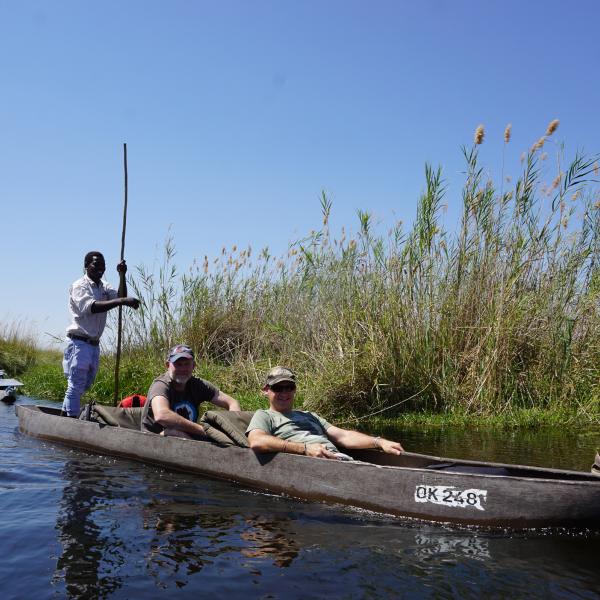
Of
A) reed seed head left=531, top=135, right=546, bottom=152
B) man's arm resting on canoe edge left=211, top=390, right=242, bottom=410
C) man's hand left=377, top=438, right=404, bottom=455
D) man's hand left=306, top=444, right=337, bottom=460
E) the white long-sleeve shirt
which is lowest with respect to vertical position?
man's hand left=306, top=444, right=337, bottom=460

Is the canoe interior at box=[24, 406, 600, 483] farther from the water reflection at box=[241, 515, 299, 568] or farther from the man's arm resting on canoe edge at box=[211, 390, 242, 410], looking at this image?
the man's arm resting on canoe edge at box=[211, 390, 242, 410]

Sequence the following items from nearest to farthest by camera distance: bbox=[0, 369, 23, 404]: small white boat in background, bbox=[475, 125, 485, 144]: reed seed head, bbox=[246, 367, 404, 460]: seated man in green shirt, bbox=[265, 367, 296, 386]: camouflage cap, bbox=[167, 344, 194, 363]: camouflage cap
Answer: bbox=[246, 367, 404, 460]: seated man in green shirt, bbox=[265, 367, 296, 386]: camouflage cap, bbox=[167, 344, 194, 363]: camouflage cap, bbox=[475, 125, 485, 144]: reed seed head, bbox=[0, 369, 23, 404]: small white boat in background

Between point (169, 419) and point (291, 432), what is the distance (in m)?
1.37

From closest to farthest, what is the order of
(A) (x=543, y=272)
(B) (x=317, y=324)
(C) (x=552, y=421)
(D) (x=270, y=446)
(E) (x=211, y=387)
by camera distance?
1. (D) (x=270, y=446)
2. (E) (x=211, y=387)
3. (C) (x=552, y=421)
4. (A) (x=543, y=272)
5. (B) (x=317, y=324)

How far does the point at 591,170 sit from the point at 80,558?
8.52m

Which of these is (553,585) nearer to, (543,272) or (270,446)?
(270,446)

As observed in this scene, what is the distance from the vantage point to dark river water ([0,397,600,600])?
4.16 metres

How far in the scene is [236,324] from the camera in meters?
12.9

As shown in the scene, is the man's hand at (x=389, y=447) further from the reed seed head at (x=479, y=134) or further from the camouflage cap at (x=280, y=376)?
the reed seed head at (x=479, y=134)

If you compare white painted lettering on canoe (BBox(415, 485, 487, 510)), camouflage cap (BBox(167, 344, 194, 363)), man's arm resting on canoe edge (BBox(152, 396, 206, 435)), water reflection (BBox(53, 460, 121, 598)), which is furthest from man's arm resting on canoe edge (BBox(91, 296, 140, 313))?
white painted lettering on canoe (BBox(415, 485, 487, 510))

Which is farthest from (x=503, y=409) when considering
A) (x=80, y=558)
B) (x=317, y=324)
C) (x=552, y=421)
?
(x=80, y=558)

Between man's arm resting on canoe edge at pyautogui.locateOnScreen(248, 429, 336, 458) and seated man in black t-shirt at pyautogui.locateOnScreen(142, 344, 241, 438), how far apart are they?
3.45ft

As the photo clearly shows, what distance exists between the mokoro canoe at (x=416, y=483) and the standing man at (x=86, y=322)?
1.48 metres

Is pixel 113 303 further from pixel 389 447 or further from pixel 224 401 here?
pixel 389 447
